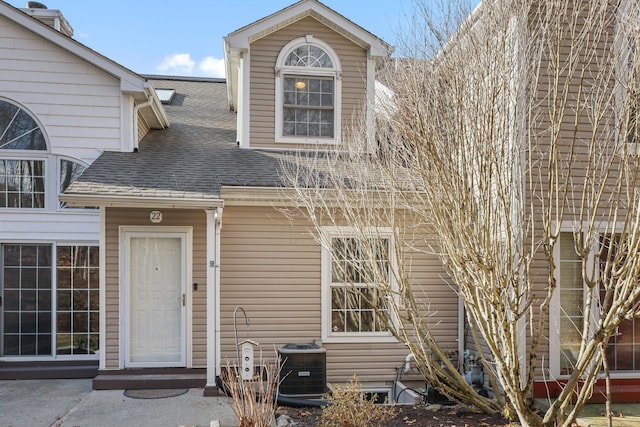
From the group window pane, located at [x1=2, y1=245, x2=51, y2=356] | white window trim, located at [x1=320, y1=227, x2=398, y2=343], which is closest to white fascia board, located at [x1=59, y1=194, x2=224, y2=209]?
white window trim, located at [x1=320, y1=227, x2=398, y2=343]

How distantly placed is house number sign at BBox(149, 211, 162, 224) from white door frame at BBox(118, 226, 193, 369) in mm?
125

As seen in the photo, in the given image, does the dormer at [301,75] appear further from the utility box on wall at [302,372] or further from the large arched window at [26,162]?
the utility box on wall at [302,372]

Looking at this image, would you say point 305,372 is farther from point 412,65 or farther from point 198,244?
point 412,65

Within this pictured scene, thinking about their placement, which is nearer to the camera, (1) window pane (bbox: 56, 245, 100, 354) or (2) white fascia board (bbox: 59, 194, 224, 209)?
(2) white fascia board (bbox: 59, 194, 224, 209)

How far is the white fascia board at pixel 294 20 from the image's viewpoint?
8336mm

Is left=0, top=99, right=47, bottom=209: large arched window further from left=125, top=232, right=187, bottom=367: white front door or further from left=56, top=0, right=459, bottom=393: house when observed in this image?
left=125, top=232, right=187, bottom=367: white front door

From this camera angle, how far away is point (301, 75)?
28.5 feet

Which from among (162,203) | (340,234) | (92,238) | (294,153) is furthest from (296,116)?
(92,238)

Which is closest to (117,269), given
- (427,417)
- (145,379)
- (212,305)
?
(145,379)

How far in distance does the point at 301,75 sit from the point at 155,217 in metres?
3.40

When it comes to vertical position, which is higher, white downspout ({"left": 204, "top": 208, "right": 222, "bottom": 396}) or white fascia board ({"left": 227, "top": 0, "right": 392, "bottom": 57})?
white fascia board ({"left": 227, "top": 0, "right": 392, "bottom": 57})

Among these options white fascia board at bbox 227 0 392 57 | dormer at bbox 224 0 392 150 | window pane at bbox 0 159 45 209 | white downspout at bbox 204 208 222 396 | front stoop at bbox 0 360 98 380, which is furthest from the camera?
dormer at bbox 224 0 392 150

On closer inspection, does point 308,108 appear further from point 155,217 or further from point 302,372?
point 302,372

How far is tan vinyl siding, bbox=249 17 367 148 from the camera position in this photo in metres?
8.52
